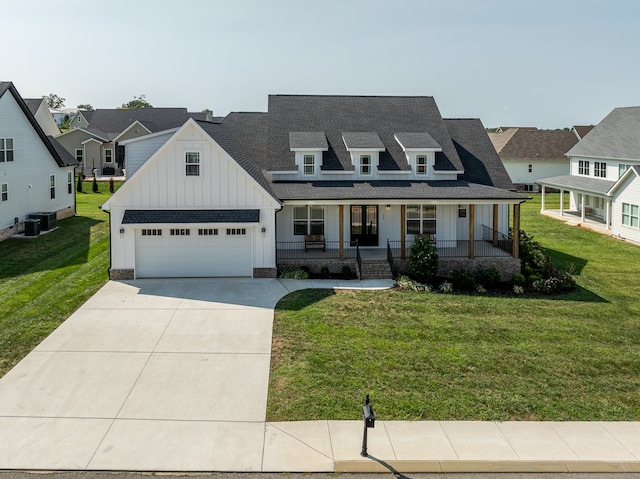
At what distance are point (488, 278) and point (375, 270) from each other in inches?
171

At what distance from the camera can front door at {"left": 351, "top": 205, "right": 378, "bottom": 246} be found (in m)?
24.4

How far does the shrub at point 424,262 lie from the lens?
21.0 meters

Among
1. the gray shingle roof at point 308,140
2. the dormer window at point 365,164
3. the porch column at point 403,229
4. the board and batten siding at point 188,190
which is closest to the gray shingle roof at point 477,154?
the dormer window at point 365,164

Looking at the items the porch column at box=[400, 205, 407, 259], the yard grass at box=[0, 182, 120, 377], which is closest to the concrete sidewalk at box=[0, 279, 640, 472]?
the yard grass at box=[0, 182, 120, 377]

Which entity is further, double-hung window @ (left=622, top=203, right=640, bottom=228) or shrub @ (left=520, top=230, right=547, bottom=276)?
double-hung window @ (left=622, top=203, right=640, bottom=228)

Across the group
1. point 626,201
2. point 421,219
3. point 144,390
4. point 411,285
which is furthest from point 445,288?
point 626,201

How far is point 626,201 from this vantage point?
31.6 metres

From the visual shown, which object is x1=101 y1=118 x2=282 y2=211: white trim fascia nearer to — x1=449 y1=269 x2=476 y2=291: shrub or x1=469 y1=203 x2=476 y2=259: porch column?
x1=449 y1=269 x2=476 y2=291: shrub

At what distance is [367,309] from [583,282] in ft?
→ 33.2

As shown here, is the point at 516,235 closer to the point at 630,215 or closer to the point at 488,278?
the point at 488,278

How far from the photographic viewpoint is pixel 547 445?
33.5 ft

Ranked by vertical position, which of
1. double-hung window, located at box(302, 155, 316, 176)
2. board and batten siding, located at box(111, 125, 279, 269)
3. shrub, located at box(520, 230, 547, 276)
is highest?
double-hung window, located at box(302, 155, 316, 176)

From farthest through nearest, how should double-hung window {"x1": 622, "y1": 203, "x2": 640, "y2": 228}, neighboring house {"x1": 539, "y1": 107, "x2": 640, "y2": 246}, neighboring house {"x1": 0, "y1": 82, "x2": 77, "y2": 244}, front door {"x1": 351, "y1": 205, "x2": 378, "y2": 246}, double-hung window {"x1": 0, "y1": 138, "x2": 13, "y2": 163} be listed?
1. neighboring house {"x1": 539, "y1": 107, "x2": 640, "y2": 246}
2. double-hung window {"x1": 622, "y1": 203, "x2": 640, "y2": 228}
3. neighboring house {"x1": 0, "y1": 82, "x2": 77, "y2": 244}
4. double-hung window {"x1": 0, "y1": 138, "x2": 13, "y2": 163}
5. front door {"x1": 351, "y1": 205, "x2": 378, "y2": 246}

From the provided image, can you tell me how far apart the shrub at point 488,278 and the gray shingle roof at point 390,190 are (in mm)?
3020
